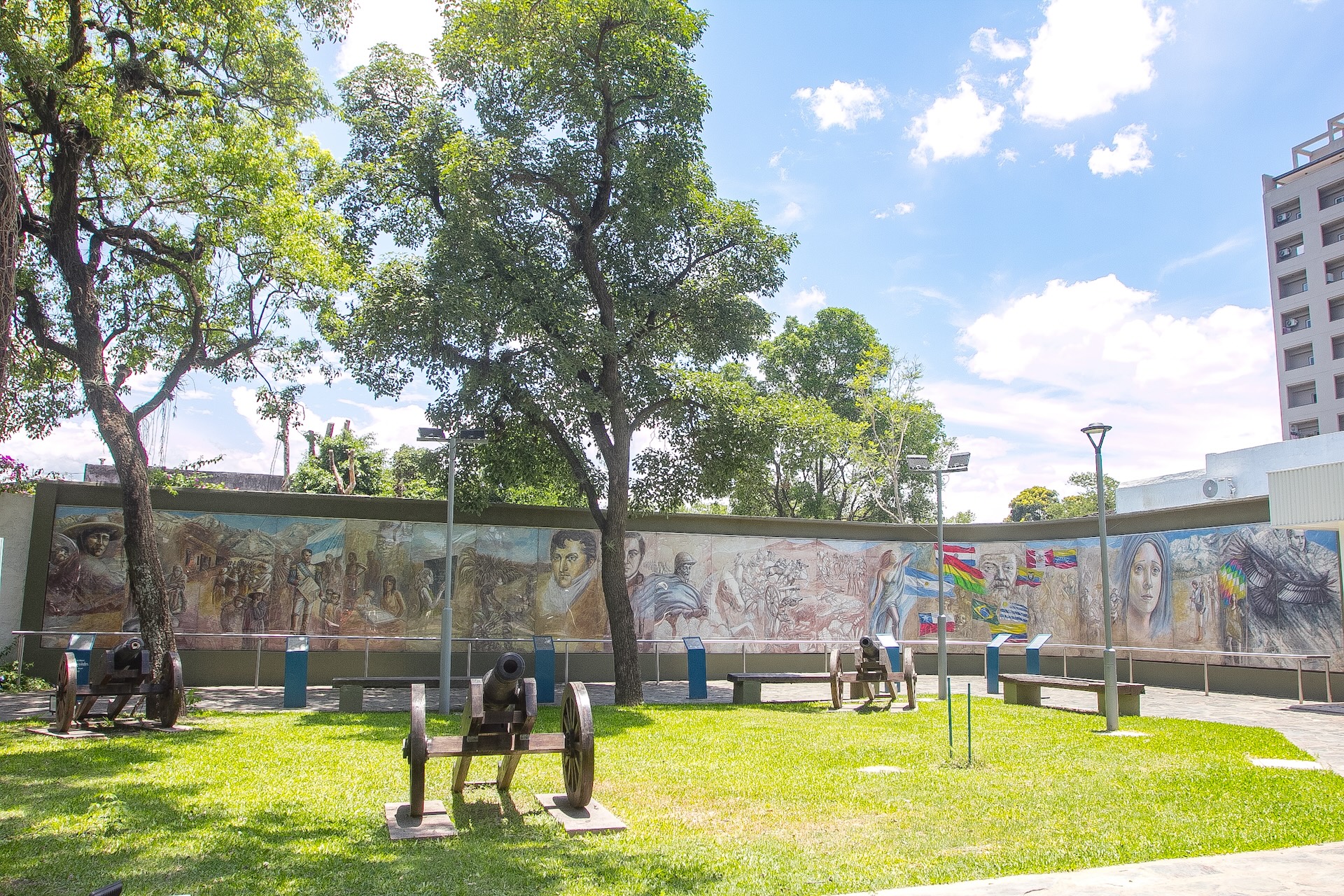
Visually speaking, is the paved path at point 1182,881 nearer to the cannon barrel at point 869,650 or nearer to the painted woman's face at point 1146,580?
the cannon barrel at point 869,650

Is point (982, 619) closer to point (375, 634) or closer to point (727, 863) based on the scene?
point (375, 634)

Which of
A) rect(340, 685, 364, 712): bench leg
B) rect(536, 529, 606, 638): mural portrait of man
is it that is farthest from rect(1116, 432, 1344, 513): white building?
rect(340, 685, 364, 712): bench leg

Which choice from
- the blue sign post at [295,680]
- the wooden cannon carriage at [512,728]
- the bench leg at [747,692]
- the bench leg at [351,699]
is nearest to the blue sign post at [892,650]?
the bench leg at [747,692]

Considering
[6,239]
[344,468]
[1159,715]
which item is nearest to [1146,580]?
[1159,715]

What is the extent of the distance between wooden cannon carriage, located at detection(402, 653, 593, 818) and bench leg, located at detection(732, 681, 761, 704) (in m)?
9.59

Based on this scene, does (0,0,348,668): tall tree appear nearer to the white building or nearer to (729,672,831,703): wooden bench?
(729,672,831,703): wooden bench

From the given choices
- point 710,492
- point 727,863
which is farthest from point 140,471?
point 727,863

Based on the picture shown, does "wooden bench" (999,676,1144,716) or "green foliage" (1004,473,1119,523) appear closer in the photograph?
"wooden bench" (999,676,1144,716)

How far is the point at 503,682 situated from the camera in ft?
23.2

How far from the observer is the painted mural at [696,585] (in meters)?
17.4

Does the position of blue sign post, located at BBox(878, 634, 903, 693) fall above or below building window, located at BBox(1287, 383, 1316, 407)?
below

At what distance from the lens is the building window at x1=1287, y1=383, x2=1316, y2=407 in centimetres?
5119

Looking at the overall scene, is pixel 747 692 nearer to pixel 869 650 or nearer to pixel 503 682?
pixel 869 650

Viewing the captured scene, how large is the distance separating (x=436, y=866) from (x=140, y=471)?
33.9ft
